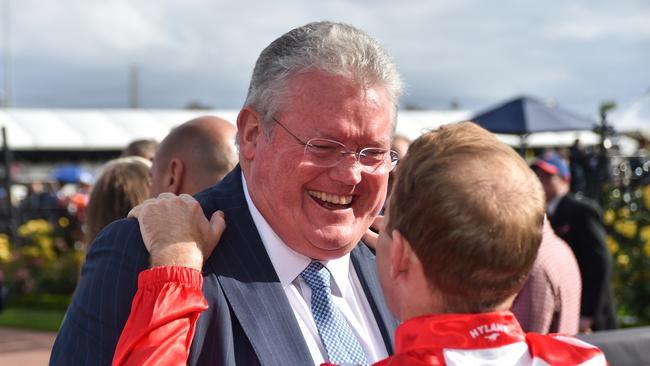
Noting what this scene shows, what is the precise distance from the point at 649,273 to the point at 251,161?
20.9 feet

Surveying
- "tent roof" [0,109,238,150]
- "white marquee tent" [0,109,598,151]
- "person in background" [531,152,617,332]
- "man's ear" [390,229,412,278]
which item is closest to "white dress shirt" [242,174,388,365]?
"man's ear" [390,229,412,278]

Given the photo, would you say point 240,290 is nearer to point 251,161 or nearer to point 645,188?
point 251,161

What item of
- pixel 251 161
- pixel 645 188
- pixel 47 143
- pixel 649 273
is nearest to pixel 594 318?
pixel 649 273

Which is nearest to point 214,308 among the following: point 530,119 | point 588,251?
point 588,251

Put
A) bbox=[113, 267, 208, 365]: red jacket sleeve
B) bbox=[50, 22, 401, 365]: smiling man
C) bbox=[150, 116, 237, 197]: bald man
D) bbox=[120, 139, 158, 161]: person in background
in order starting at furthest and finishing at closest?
bbox=[120, 139, 158, 161]: person in background < bbox=[150, 116, 237, 197]: bald man < bbox=[50, 22, 401, 365]: smiling man < bbox=[113, 267, 208, 365]: red jacket sleeve

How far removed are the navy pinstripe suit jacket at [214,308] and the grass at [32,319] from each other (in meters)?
10.2

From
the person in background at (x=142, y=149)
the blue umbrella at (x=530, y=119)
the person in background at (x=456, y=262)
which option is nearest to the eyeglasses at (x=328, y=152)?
the person in background at (x=456, y=262)

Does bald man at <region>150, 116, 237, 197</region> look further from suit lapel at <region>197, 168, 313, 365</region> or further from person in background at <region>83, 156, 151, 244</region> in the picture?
suit lapel at <region>197, 168, 313, 365</region>

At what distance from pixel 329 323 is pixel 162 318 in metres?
0.56

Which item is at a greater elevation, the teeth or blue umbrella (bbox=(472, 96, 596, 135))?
the teeth

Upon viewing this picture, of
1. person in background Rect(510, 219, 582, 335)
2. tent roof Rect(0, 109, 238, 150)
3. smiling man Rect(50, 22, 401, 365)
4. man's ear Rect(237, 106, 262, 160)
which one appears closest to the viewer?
smiling man Rect(50, 22, 401, 365)

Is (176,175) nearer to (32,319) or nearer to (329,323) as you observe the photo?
(329,323)

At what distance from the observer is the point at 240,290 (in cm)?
226

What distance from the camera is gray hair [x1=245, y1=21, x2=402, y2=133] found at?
2.37 m
